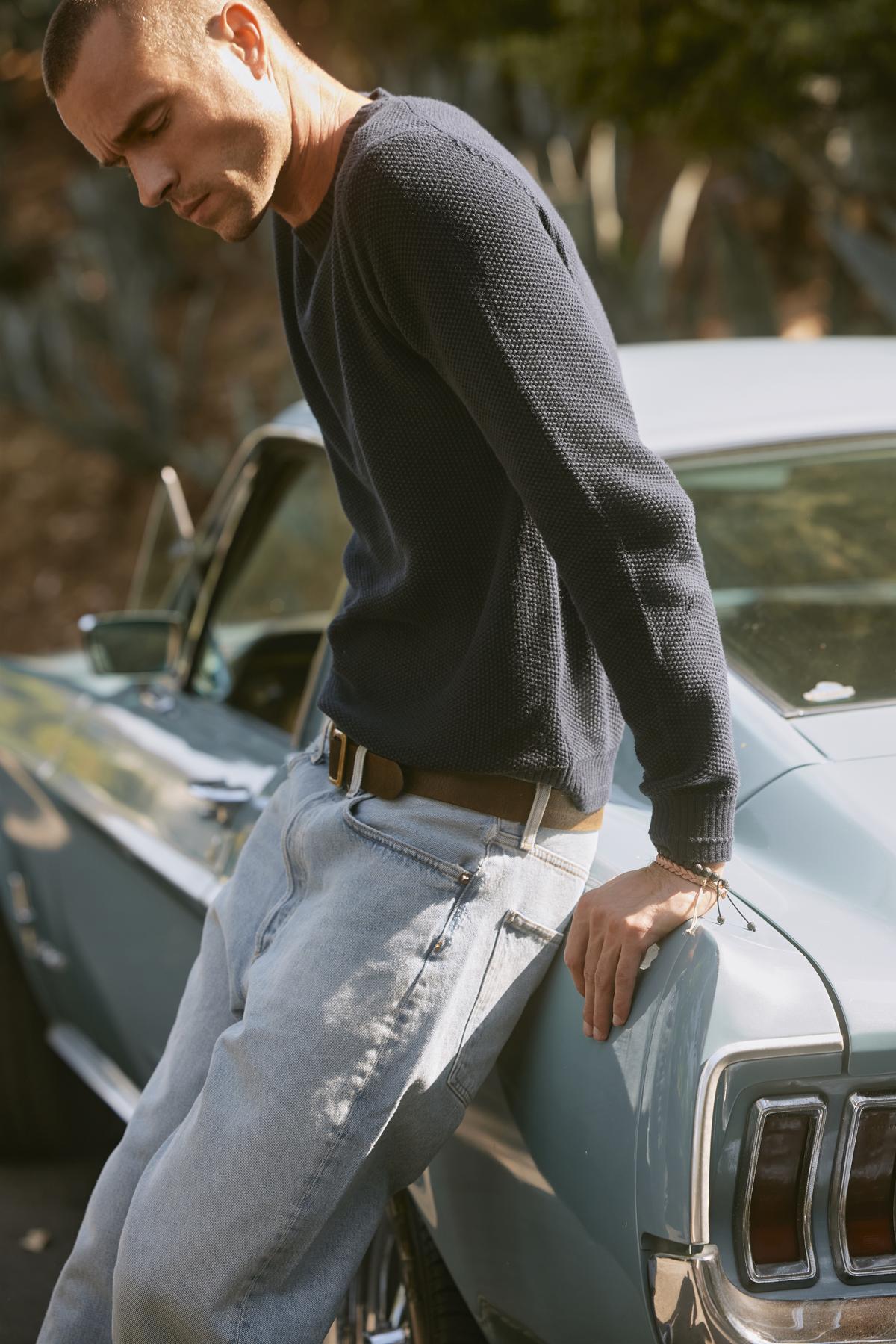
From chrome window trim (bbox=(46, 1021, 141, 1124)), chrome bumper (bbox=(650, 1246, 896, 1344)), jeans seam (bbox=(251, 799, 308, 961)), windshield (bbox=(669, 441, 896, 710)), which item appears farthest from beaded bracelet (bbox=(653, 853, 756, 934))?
chrome window trim (bbox=(46, 1021, 141, 1124))

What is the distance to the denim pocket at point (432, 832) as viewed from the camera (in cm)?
175

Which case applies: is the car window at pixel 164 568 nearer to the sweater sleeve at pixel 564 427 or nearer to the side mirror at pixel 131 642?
the side mirror at pixel 131 642

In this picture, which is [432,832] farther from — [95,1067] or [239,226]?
[95,1067]

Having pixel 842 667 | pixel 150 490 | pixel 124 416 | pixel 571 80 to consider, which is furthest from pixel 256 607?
pixel 150 490

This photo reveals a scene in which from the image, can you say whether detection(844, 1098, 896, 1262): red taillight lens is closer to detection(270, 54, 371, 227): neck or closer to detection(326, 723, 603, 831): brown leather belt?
detection(326, 723, 603, 831): brown leather belt

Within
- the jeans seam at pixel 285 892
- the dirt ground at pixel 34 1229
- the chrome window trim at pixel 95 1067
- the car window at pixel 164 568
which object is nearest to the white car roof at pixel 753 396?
the car window at pixel 164 568

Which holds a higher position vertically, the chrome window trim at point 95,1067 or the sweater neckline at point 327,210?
the sweater neckline at point 327,210

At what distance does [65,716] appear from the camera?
358cm

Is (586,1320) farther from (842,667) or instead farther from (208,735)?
(208,735)

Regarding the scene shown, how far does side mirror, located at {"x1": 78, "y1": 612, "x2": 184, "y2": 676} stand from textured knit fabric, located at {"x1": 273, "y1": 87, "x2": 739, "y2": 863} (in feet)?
5.00

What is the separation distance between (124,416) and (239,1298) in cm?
1004

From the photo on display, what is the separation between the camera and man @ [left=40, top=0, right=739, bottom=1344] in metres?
1.56

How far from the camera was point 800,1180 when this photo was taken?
1.63 metres

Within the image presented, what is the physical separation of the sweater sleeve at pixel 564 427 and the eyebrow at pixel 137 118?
28cm
